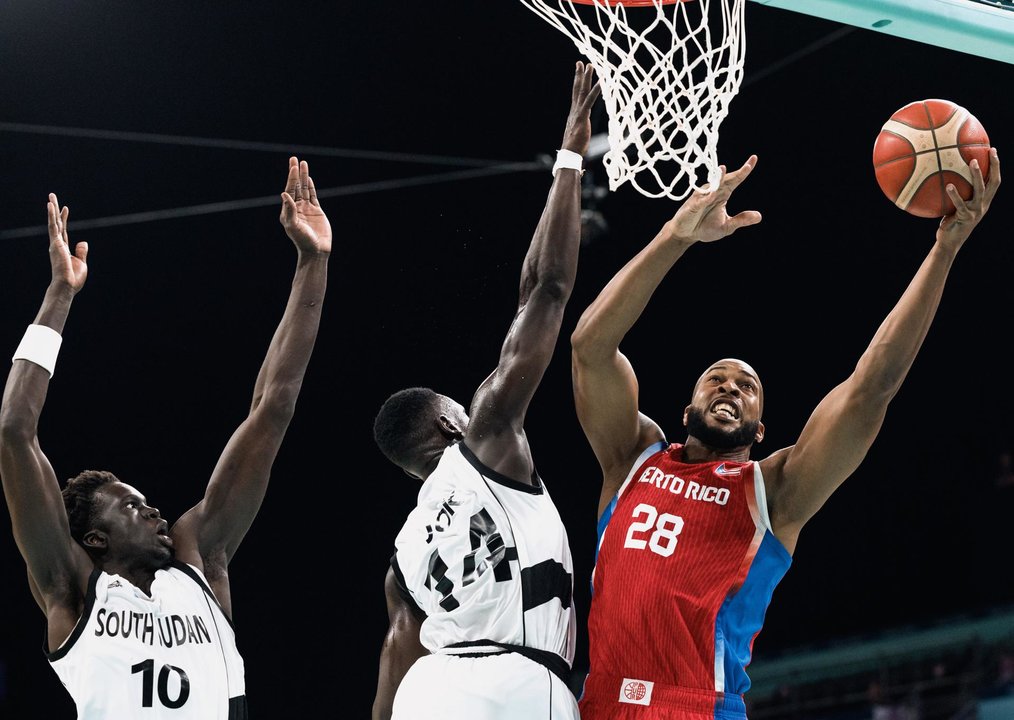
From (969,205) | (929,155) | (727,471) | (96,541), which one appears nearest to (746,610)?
(727,471)

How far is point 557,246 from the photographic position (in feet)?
12.2

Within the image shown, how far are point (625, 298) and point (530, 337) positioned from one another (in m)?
0.42

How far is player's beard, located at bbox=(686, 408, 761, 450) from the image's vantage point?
4066mm

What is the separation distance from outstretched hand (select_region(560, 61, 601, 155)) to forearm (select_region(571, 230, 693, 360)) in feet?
1.23

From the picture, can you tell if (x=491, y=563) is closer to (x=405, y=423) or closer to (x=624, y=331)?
(x=405, y=423)

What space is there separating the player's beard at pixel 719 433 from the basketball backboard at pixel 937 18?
1.40 metres

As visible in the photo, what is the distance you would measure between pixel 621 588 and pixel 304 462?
9.49 meters

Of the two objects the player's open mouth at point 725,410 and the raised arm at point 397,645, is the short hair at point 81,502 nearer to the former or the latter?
the raised arm at point 397,645

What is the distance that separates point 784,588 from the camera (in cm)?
1494

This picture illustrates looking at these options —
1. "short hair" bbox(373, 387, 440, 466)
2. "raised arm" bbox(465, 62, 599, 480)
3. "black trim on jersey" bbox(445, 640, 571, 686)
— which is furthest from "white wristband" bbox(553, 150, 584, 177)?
"black trim on jersey" bbox(445, 640, 571, 686)

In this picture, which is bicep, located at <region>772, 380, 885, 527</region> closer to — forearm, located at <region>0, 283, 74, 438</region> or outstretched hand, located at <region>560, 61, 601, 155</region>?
outstretched hand, located at <region>560, 61, 601, 155</region>

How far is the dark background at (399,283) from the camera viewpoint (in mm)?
9414

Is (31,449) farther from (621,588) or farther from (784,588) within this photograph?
(784,588)

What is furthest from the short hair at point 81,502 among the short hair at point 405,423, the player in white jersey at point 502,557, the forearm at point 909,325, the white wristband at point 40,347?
the forearm at point 909,325
